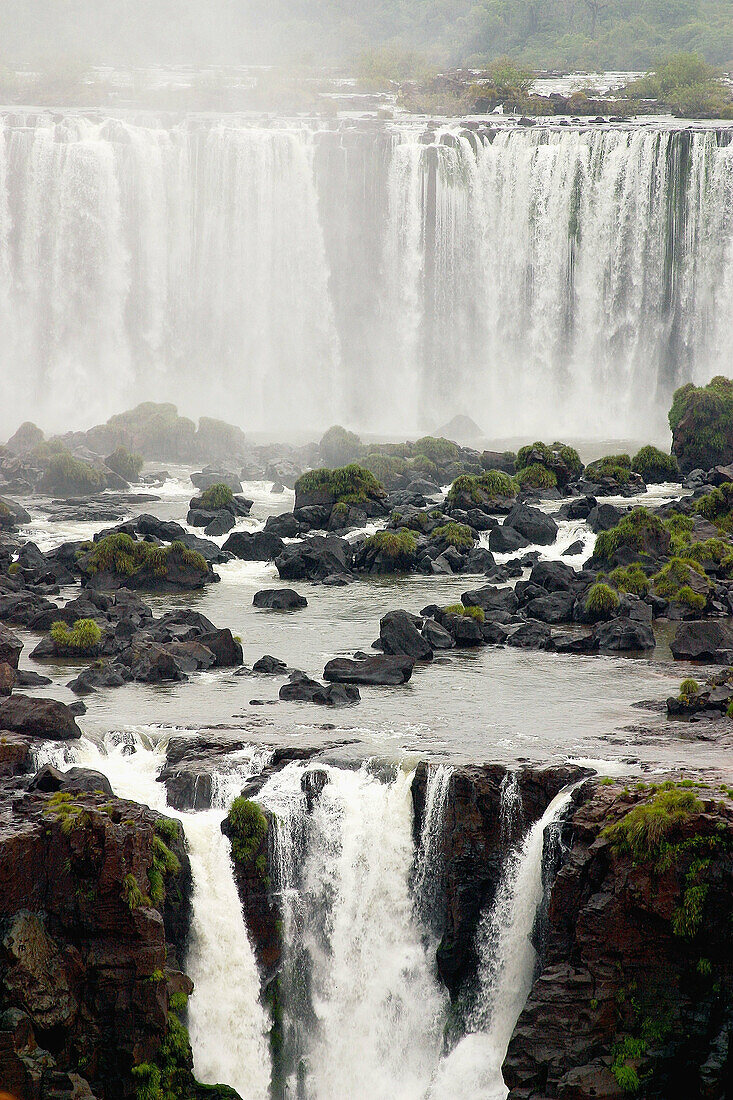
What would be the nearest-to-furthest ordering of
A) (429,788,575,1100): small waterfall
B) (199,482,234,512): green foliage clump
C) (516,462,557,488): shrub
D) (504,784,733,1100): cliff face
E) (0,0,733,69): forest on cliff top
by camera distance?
(504,784,733,1100): cliff face
(429,788,575,1100): small waterfall
(199,482,234,512): green foliage clump
(516,462,557,488): shrub
(0,0,733,69): forest on cliff top

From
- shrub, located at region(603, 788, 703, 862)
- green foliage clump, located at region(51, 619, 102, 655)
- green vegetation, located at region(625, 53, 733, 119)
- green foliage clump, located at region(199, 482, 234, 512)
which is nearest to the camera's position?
shrub, located at region(603, 788, 703, 862)

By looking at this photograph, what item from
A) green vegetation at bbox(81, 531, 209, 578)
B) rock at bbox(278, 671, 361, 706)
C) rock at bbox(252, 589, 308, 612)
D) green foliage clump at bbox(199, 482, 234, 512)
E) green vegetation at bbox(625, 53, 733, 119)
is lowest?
rock at bbox(278, 671, 361, 706)

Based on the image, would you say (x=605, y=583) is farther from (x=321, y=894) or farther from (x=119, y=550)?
(x=321, y=894)

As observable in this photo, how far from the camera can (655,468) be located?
1813 inches

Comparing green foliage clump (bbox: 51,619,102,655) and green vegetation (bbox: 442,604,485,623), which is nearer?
green foliage clump (bbox: 51,619,102,655)

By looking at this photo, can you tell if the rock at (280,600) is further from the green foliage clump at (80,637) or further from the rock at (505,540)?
the rock at (505,540)

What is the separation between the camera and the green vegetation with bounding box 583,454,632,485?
4453 cm

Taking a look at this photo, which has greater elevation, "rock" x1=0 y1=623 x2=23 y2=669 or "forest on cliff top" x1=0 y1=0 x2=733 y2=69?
"forest on cliff top" x1=0 y1=0 x2=733 y2=69

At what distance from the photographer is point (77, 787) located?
18203 mm

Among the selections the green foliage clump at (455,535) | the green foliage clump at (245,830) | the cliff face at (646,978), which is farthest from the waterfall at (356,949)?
the green foliage clump at (455,535)

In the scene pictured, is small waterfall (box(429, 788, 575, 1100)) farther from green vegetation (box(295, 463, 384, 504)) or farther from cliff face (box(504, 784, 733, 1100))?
green vegetation (box(295, 463, 384, 504))

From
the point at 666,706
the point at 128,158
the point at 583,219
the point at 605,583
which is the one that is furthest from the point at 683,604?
the point at 128,158

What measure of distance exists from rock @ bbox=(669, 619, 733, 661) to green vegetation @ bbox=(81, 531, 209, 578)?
43.5 feet

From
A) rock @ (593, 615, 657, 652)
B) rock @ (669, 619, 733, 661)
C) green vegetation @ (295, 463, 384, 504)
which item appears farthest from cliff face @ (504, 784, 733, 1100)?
green vegetation @ (295, 463, 384, 504)
